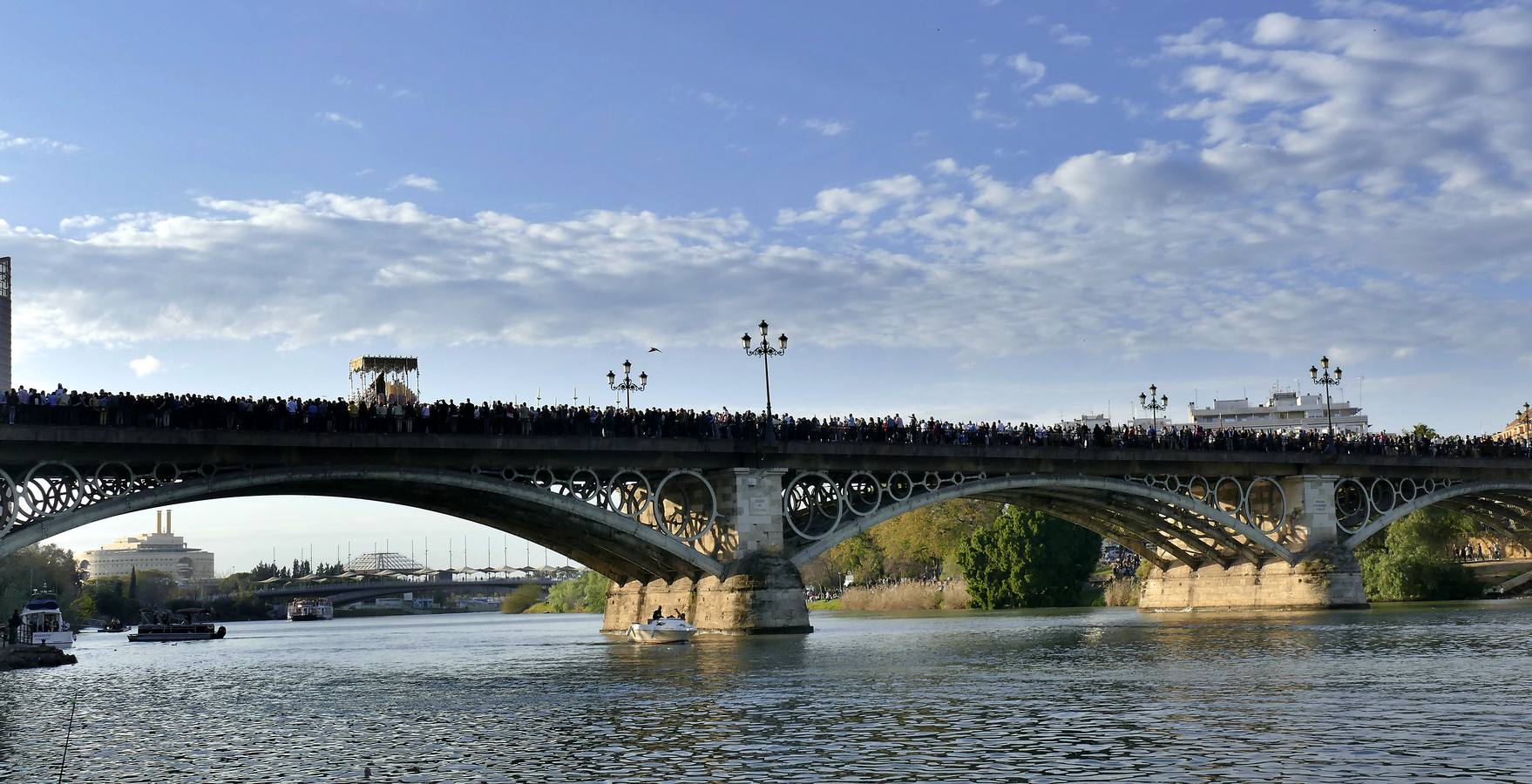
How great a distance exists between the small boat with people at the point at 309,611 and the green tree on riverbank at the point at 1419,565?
406ft

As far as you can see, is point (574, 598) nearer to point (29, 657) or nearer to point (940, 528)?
point (940, 528)

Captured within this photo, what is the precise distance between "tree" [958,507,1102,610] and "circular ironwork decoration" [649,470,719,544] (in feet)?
136

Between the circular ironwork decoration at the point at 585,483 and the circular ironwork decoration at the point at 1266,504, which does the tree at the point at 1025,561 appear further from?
the circular ironwork decoration at the point at 585,483

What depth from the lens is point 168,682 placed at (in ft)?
139

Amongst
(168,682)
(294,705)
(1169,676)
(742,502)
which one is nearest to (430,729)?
(294,705)

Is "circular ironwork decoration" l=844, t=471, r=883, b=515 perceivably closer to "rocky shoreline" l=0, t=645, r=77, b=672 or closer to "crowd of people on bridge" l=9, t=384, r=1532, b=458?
"crowd of people on bridge" l=9, t=384, r=1532, b=458

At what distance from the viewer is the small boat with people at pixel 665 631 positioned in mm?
52562

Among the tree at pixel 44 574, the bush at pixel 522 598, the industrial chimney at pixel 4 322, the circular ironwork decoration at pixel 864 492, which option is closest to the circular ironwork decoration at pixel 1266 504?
the circular ironwork decoration at pixel 864 492

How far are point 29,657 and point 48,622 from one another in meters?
29.9

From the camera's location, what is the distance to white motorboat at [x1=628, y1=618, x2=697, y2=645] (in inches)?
2068

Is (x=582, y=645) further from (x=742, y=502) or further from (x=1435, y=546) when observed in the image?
(x=1435, y=546)

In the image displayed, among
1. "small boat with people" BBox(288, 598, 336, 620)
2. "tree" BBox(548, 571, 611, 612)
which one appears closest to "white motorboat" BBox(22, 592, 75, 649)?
"tree" BBox(548, 571, 611, 612)

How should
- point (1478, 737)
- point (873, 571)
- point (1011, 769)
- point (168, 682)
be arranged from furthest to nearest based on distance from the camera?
point (873, 571) < point (168, 682) < point (1478, 737) < point (1011, 769)

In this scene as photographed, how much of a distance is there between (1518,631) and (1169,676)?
20.4 metres
